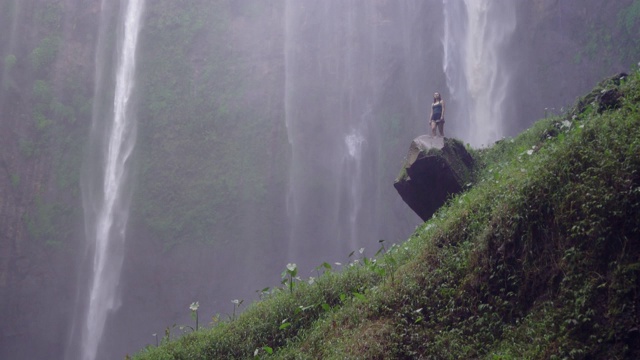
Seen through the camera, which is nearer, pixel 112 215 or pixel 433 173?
pixel 433 173

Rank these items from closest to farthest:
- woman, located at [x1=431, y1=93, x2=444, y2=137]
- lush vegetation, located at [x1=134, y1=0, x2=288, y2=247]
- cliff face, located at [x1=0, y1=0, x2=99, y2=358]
→ woman, located at [x1=431, y1=93, x2=444, y2=137], cliff face, located at [x1=0, y1=0, x2=99, y2=358], lush vegetation, located at [x1=134, y1=0, x2=288, y2=247]

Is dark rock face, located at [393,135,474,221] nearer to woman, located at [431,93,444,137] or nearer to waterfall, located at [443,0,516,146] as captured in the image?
woman, located at [431,93,444,137]

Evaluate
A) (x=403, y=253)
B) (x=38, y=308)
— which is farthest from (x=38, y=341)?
(x=403, y=253)

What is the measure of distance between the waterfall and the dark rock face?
40.1ft

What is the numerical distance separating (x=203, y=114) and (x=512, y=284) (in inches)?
859

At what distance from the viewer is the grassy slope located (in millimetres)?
4719

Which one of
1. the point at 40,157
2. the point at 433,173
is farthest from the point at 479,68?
the point at 40,157

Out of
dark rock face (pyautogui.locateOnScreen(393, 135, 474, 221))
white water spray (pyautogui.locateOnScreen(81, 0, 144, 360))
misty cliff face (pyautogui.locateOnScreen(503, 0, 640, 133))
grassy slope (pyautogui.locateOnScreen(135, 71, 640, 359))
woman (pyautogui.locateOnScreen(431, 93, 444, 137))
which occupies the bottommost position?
grassy slope (pyautogui.locateOnScreen(135, 71, 640, 359))

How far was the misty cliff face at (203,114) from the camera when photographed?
22453 mm

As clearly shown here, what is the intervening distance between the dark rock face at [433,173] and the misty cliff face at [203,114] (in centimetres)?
1293

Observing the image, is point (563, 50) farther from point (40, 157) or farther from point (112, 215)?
point (40, 157)

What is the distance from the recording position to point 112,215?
23.8 meters

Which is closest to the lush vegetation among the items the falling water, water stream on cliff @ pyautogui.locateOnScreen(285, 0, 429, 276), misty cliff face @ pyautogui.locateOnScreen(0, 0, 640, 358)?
misty cliff face @ pyautogui.locateOnScreen(0, 0, 640, 358)

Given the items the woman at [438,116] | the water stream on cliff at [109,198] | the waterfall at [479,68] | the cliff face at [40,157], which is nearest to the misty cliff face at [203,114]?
the cliff face at [40,157]
